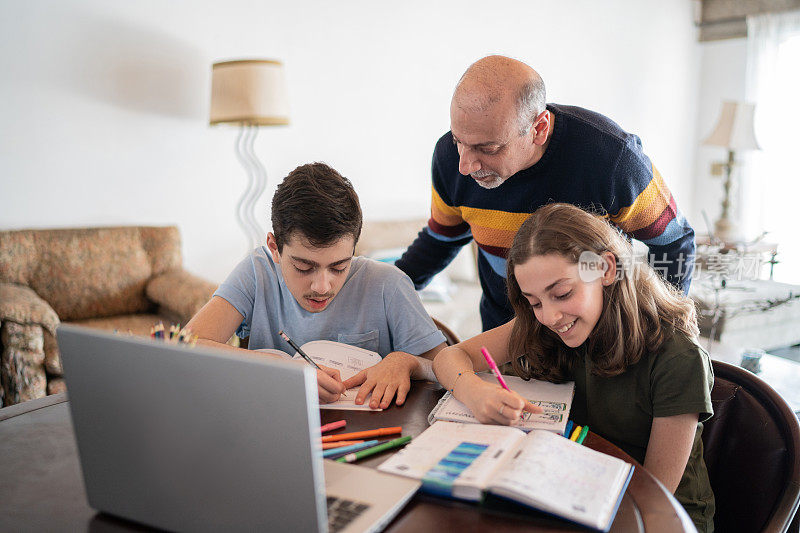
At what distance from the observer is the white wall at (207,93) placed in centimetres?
286

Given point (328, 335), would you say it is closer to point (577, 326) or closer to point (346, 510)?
point (577, 326)

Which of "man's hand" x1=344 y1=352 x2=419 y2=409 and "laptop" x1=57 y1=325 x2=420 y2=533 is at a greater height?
"laptop" x1=57 y1=325 x2=420 y2=533

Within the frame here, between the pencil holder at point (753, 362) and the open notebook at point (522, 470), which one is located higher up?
the open notebook at point (522, 470)

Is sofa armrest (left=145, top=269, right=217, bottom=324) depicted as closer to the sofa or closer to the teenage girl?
the sofa

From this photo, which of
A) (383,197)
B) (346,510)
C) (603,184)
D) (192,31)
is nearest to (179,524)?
(346,510)

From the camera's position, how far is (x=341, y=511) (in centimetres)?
70

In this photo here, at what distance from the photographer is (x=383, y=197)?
4078 mm

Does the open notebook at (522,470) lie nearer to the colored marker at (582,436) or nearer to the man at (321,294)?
the colored marker at (582,436)

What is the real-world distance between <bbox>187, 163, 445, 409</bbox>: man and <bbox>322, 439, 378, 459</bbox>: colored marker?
0.83 feet

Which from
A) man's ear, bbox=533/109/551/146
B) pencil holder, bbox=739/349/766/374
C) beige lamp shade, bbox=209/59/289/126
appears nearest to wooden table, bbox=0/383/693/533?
man's ear, bbox=533/109/551/146

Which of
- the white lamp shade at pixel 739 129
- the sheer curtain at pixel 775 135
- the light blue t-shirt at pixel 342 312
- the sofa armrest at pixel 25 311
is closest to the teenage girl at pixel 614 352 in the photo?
the light blue t-shirt at pixel 342 312

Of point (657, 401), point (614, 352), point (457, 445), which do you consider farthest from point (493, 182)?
point (457, 445)

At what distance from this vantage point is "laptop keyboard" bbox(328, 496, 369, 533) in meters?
0.67

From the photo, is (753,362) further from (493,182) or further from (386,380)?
(386,380)
